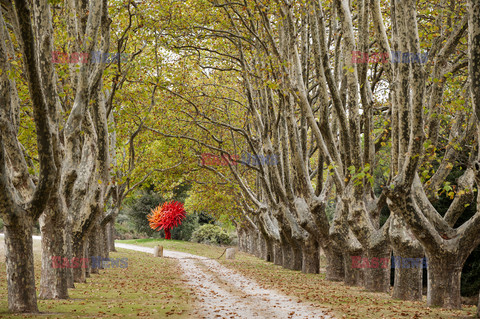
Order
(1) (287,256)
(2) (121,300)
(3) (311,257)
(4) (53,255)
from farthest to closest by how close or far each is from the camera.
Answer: (1) (287,256) < (3) (311,257) < (2) (121,300) < (4) (53,255)

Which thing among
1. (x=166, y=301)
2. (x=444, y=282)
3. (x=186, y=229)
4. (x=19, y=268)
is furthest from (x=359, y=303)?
(x=186, y=229)

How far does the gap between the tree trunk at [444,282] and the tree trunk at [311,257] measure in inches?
356

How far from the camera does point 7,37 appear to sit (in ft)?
29.8

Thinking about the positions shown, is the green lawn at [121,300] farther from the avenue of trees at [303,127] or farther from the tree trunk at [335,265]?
the tree trunk at [335,265]

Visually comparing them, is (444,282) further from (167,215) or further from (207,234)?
(207,234)

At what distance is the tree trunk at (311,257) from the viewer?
64.5 ft

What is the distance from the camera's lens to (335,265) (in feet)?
56.2

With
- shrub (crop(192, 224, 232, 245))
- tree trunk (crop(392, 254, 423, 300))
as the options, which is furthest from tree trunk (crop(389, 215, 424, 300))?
shrub (crop(192, 224, 232, 245))

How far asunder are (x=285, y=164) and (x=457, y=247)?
321 inches

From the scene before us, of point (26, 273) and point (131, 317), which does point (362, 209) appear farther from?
point (26, 273)

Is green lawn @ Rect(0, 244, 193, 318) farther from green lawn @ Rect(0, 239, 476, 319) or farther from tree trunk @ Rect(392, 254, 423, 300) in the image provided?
tree trunk @ Rect(392, 254, 423, 300)

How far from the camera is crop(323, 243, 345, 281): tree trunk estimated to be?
55.9ft

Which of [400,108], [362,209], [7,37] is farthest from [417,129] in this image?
[7,37]

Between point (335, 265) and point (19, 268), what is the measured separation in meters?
12.1
